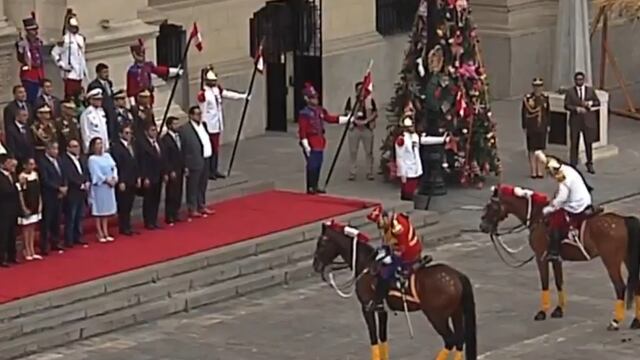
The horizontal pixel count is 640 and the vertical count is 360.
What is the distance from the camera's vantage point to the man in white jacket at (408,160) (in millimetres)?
30656

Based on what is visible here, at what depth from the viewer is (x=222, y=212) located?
96.4 feet

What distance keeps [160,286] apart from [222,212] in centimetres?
375

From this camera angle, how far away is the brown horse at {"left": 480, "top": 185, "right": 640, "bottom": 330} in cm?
2416

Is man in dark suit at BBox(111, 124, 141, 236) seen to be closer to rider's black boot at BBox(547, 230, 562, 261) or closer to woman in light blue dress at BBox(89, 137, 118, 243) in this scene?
woman in light blue dress at BBox(89, 137, 118, 243)

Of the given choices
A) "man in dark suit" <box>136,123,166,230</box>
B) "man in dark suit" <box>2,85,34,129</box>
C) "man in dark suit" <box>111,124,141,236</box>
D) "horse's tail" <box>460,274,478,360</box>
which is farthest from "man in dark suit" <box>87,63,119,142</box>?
"horse's tail" <box>460,274,478,360</box>

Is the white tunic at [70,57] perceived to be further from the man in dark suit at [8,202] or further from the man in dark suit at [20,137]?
the man in dark suit at [8,202]

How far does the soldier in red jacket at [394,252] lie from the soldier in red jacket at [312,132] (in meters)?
8.51

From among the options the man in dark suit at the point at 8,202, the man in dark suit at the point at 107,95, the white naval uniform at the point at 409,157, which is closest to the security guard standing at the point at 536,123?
the white naval uniform at the point at 409,157

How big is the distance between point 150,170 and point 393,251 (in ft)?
21.7

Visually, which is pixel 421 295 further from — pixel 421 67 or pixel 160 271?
pixel 421 67

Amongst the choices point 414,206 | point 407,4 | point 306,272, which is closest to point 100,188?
point 306,272

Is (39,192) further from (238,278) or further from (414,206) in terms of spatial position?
(414,206)

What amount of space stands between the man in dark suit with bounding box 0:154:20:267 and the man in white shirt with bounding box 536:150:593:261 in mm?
6504

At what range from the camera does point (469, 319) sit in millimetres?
21766
